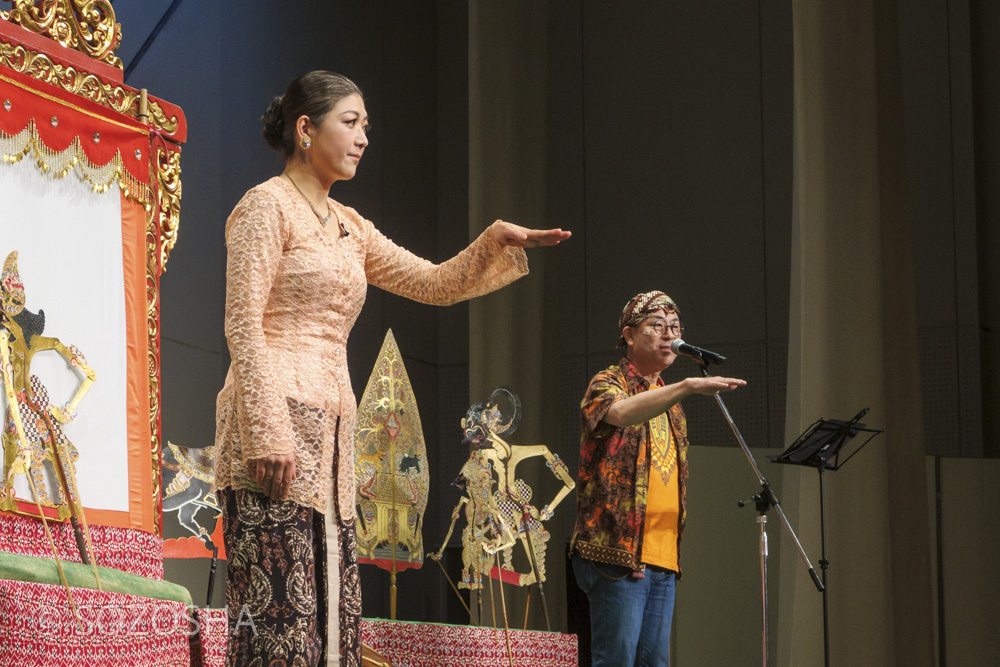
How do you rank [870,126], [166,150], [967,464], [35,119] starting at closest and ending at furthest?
[35,119] < [166,150] < [870,126] < [967,464]

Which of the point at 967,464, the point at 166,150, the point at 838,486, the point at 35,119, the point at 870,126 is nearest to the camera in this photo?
the point at 35,119

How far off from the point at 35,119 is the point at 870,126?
127 inches

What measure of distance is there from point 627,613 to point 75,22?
1.98 m

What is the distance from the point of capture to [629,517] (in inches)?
119

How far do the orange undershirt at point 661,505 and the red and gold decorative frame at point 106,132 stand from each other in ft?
4.05

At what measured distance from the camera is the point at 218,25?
5.20 meters

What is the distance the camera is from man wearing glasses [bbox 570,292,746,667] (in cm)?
297

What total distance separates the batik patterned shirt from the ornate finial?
4.88 feet

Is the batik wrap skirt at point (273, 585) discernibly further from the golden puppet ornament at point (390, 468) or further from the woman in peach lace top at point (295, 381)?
the golden puppet ornament at point (390, 468)

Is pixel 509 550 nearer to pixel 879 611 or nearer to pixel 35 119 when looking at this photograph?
pixel 879 611

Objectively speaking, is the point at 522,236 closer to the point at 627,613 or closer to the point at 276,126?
the point at 276,126

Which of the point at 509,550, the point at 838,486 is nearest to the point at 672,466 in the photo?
the point at 509,550

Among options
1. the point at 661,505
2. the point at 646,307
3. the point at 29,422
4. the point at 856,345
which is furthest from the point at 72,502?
the point at 856,345

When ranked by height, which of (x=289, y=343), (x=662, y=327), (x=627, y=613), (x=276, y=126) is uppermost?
(x=276, y=126)
